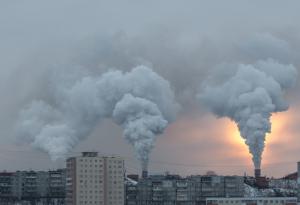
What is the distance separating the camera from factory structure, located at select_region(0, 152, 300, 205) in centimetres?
12238

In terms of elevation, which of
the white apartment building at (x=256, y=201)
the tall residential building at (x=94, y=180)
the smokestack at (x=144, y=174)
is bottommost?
the white apartment building at (x=256, y=201)

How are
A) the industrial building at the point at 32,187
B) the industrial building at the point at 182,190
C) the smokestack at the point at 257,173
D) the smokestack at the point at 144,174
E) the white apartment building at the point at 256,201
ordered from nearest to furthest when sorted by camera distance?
the white apartment building at the point at 256,201 < the smokestack at the point at 144,174 < the industrial building at the point at 182,190 < the smokestack at the point at 257,173 < the industrial building at the point at 32,187

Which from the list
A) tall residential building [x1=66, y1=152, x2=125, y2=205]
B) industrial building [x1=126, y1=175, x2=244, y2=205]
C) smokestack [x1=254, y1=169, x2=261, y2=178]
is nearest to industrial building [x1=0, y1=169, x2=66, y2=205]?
industrial building [x1=126, y1=175, x2=244, y2=205]

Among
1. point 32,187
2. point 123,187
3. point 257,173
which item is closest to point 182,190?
point 257,173

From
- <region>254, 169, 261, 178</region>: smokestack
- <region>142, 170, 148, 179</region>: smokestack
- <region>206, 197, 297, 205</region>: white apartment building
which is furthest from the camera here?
<region>254, 169, 261, 178</region>: smokestack

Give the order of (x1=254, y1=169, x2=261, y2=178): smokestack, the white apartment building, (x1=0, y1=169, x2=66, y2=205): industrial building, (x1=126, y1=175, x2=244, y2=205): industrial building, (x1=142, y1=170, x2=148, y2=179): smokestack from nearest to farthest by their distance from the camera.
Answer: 1. the white apartment building
2. (x1=142, y1=170, x2=148, y2=179): smokestack
3. (x1=126, y1=175, x2=244, y2=205): industrial building
4. (x1=254, y1=169, x2=261, y2=178): smokestack
5. (x1=0, y1=169, x2=66, y2=205): industrial building

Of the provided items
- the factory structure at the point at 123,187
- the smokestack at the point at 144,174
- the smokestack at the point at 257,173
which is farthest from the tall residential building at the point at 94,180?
the smokestack at the point at 257,173

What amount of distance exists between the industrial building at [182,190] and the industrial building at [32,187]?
610 inches

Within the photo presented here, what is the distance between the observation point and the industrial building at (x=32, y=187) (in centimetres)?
15488

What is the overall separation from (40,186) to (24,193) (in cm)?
353

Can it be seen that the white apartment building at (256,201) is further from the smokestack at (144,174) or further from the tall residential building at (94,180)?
the smokestack at (144,174)

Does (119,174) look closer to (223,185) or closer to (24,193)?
(223,185)

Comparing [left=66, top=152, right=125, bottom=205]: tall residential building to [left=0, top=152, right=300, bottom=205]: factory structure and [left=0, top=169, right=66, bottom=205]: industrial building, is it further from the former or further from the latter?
[left=0, top=169, right=66, bottom=205]: industrial building

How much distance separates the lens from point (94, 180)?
403 ft
